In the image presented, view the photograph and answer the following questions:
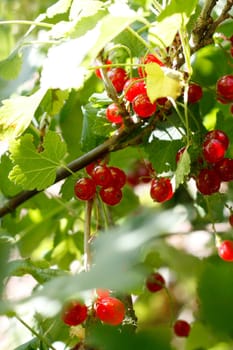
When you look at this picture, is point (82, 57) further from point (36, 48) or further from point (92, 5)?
point (36, 48)

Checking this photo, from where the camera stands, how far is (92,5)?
2.10 ft

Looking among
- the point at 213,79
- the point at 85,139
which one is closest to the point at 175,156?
the point at 85,139

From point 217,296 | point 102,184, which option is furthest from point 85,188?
point 217,296

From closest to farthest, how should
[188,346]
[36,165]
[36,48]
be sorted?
[188,346]
[36,165]
[36,48]

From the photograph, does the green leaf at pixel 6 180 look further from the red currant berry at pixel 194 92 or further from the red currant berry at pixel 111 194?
the red currant berry at pixel 194 92

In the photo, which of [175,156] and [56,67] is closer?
[56,67]

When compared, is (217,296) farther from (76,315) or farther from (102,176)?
(102,176)

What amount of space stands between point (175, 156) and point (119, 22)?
0.29m

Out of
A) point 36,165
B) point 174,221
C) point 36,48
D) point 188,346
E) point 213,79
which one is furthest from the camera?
point 36,48

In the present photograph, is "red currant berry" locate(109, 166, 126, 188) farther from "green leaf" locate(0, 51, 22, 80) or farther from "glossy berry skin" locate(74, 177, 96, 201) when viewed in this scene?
"green leaf" locate(0, 51, 22, 80)

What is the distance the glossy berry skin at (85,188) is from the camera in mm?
741

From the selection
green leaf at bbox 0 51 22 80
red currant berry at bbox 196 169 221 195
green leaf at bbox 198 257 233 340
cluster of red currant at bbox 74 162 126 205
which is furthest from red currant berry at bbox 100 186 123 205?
green leaf at bbox 198 257 233 340

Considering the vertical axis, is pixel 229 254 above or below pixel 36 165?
below

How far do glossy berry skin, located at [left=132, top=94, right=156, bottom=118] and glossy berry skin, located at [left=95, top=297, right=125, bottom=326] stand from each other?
208mm
